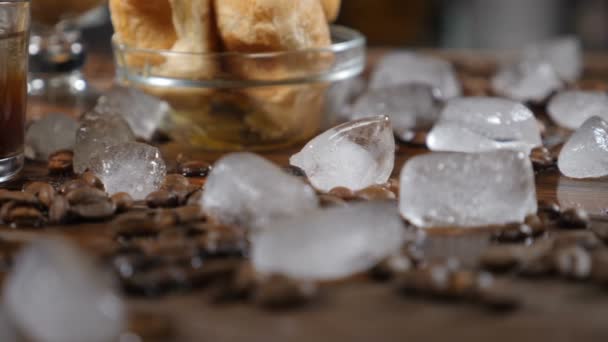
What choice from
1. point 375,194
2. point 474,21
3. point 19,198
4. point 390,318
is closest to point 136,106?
point 19,198

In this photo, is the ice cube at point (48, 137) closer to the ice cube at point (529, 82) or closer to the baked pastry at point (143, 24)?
the baked pastry at point (143, 24)

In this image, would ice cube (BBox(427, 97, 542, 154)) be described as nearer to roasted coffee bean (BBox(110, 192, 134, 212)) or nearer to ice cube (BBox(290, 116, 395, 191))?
ice cube (BBox(290, 116, 395, 191))

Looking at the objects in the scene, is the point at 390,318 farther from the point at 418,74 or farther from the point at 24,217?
the point at 418,74

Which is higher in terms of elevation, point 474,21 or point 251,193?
point 251,193

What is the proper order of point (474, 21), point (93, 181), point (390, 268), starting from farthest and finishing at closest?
point (474, 21) → point (93, 181) → point (390, 268)

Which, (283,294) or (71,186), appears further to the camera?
(71,186)

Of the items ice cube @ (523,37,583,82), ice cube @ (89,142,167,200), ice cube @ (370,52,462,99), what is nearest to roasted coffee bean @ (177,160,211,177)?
ice cube @ (89,142,167,200)
